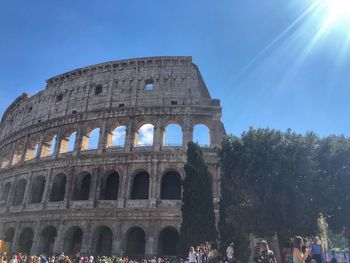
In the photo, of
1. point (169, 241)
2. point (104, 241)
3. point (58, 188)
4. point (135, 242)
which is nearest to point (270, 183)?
point (169, 241)

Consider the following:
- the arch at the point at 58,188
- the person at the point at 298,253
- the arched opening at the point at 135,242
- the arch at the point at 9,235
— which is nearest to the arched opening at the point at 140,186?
the arched opening at the point at 135,242

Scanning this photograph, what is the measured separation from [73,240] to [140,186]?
7.04 meters

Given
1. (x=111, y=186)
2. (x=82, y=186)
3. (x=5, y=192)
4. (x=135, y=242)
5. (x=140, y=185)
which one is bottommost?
(x=135, y=242)

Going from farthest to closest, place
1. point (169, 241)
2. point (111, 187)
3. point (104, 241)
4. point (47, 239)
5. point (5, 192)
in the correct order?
point (5, 192), point (111, 187), point (47, 239), point (104, 241), point (169, 241)

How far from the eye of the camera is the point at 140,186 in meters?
26.1

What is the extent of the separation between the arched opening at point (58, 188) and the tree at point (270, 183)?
601 inches

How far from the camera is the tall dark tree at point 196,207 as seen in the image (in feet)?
64.4

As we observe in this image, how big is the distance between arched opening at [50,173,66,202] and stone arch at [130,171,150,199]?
6.90m

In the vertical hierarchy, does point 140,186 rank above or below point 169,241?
above

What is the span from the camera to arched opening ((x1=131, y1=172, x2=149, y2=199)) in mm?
25750

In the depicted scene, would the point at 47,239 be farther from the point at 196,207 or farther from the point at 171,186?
the point at 196,207

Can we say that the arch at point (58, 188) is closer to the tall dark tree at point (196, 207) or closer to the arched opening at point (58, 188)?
the arched opening at point (58, 188)

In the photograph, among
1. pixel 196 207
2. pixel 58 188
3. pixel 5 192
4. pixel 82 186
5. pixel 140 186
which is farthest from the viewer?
pixel 5 192

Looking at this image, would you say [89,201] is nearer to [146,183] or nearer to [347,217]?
[146,183]
